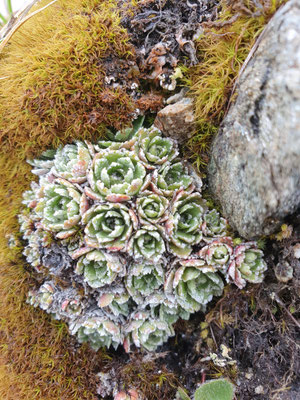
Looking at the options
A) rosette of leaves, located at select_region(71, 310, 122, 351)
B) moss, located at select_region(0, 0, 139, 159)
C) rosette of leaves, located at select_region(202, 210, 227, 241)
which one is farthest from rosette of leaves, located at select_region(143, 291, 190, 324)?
moss, located at select_region(0, 0, 139, 159)

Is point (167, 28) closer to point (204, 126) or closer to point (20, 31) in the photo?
point (204, 126)

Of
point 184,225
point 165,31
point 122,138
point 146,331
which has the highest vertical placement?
point 165,31

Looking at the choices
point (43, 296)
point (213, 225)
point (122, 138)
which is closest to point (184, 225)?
point (213, 225)

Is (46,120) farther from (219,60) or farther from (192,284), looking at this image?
(192,284)

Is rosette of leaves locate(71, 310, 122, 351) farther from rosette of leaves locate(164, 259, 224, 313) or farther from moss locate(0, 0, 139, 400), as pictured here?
rosette of leaves locate(164, 259, 224, 313)

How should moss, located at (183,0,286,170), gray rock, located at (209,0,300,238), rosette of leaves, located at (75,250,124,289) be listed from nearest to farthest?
1. gray rock, located at (209,0,300,238)
2. moss, located at (183,0,286,170)
3. rosette of leaves, located at (75,250,124,289)

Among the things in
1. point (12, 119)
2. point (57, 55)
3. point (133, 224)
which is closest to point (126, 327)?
point (133, 224)
